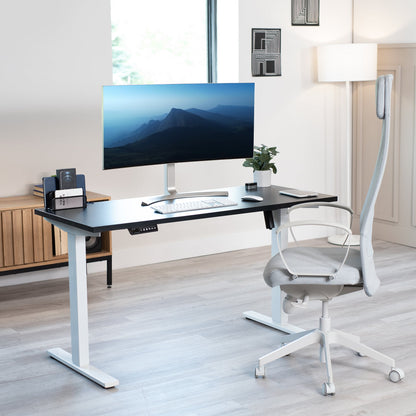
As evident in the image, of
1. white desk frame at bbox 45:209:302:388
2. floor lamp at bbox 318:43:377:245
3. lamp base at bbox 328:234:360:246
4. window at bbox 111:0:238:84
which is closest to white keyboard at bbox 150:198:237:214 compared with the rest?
white desk frame at bbox 45:209:302:388

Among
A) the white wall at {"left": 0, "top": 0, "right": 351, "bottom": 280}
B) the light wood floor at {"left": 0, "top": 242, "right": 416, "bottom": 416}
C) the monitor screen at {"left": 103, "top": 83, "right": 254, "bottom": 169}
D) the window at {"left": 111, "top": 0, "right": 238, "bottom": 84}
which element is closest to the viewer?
the light wood floor at {"left": 0, "top": 242, "right": 416, "bottom": 416}

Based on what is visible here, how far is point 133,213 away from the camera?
3568 millimetres

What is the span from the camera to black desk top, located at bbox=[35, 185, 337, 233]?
3320 millimetres

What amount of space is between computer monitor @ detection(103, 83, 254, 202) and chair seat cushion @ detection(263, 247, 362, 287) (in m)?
0.95

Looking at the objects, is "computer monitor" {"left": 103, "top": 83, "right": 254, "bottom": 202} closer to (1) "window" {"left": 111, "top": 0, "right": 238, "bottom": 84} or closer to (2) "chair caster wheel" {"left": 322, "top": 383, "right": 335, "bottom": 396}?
(2) "chair caster wheel" {"left": 322, "top": 383, "right": 335, "bottom": 396}

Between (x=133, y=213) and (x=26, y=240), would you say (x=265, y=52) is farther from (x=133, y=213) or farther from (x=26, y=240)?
(x=133, y=213)

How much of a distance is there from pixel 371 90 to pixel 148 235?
88.0 inches

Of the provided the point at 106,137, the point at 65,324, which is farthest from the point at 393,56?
the point at 65,324

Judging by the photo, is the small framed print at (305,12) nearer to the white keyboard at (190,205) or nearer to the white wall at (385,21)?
the white wall at (385,21)

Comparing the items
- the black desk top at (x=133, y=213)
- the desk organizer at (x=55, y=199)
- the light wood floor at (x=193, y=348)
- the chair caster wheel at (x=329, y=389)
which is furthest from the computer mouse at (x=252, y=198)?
the chair caster wheel at (x=329, y=389)

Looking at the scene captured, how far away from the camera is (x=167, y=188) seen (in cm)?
404

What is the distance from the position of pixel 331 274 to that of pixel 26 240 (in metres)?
2.17

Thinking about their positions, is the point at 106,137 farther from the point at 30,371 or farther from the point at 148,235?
the point at 148,235

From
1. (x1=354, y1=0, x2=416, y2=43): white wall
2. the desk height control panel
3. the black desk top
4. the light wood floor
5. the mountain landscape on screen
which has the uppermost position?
(x1=354, y1=0, x2=416, y2=43): white wall
